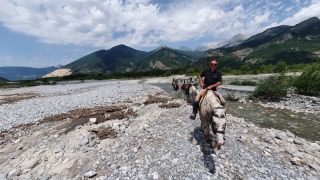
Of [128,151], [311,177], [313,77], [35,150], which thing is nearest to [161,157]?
[128,151]

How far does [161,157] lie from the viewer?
847cm

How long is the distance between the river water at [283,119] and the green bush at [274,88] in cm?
381

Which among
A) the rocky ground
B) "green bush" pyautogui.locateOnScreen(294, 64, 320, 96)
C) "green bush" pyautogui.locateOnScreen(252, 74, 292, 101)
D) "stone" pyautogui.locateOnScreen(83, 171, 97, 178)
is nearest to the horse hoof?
the rocky ground

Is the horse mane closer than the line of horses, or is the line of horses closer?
the line of horses

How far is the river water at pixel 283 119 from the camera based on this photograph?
1415 cm

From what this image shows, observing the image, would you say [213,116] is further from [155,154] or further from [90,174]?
[90,174]

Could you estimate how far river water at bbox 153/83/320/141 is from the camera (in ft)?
46.4

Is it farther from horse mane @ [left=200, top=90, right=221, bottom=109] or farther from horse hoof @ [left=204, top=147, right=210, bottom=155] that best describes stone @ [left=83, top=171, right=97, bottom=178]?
horse mane @ [left=200, top=90, right=221, bottom=109]

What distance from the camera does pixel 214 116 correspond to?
747 cm

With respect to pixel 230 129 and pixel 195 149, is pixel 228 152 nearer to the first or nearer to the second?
pixel 195 149

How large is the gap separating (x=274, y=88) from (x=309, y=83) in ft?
14.7

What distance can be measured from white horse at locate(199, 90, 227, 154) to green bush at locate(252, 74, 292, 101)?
20315mm

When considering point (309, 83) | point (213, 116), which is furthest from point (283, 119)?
point (213, 116)

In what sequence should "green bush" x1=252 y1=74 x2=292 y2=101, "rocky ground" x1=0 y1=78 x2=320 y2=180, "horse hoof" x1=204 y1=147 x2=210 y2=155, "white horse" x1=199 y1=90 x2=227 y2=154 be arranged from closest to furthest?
1. "white horse" x1=199 y1=90 x2=227 y2=154
2. "rocky ground" x1=0 y1=78 x2=320 y2=180
3. "horse hoof" x1=204 y1=147 x2=210 y2=155
4. "green bush" x1=252 y1=74 x2=292 y2=101
